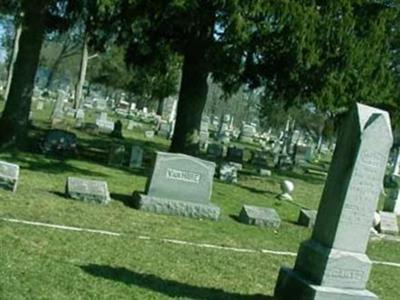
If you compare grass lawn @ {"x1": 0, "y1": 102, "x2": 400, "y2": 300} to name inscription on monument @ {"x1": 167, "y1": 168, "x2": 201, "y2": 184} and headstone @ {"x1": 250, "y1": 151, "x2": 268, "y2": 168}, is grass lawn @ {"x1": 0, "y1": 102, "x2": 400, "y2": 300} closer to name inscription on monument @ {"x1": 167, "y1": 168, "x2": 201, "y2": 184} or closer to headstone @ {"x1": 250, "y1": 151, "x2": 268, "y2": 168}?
name inscription on monument @ {"x1": 167, "y1": 168, "x2": 201, "y2": 184}

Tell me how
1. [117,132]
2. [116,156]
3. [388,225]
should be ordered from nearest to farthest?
[388,225] → [116,156] → [117,132]

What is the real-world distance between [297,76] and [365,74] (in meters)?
2.21

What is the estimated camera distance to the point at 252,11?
1722 centimetres

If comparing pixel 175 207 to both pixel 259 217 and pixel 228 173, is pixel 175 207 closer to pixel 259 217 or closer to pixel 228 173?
pixel 259 217

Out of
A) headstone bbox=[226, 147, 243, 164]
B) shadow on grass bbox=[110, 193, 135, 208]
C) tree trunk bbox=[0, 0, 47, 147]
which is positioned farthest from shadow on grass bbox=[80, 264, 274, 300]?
headstone bbox=[226, 147, 243, 164]

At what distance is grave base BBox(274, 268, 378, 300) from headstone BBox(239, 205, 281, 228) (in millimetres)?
5478

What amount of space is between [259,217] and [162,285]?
5.80m

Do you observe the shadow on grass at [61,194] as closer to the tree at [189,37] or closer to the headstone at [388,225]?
the tree at [189,37]

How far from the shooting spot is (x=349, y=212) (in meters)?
6.95

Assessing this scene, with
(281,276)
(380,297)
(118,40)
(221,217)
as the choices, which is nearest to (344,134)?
(281,276)

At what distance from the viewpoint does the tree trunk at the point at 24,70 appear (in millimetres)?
17750

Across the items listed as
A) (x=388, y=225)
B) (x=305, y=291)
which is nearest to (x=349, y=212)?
(x=305, y=291)

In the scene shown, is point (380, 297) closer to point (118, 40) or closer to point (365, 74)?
point (365, 74)

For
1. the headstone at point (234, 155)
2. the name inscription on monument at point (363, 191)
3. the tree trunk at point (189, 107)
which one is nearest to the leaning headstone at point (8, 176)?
the name inscription on monument at point (363, 191)
